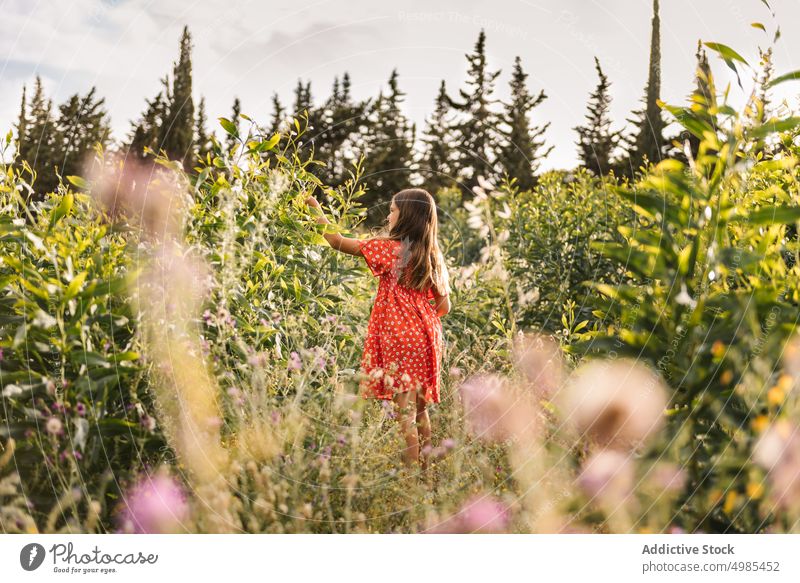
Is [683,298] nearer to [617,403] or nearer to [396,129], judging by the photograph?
[617,403]

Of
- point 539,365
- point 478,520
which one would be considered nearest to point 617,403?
point 478,520

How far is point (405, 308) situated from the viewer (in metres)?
3.07

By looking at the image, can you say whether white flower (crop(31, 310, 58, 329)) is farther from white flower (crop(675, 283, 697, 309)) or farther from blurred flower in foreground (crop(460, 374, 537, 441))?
white flower (crop(675, 283, 697, 309))

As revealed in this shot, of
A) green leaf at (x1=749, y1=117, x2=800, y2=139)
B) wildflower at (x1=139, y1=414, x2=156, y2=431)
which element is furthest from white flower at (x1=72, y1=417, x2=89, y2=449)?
green leaf at (x1=749, y1=117, x2=800, y2=139)

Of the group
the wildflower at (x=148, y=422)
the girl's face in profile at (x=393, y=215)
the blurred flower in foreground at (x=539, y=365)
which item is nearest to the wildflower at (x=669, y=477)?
the blurred flower in foreground at (x=539, y=365)

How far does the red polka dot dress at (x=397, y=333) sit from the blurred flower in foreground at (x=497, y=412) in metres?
0.30

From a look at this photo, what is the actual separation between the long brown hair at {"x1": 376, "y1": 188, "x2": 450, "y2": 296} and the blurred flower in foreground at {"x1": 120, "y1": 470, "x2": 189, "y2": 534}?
1609 mm

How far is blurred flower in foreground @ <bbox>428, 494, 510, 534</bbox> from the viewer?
186 centimetres

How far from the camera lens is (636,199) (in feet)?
5.67
